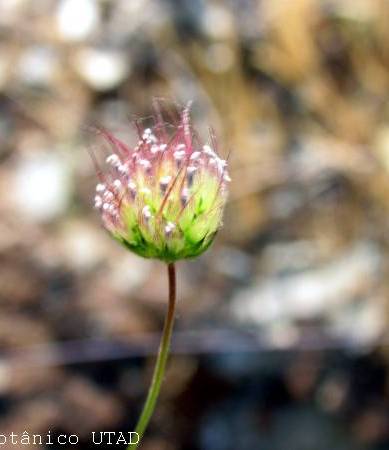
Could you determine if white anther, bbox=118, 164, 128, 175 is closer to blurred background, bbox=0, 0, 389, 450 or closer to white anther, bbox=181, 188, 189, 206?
white anther, bbox=181, 188, 189, 206

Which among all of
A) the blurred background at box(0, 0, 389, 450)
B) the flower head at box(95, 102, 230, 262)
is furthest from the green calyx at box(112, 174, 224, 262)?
the blurred background at box(0, 0, 389, 450)

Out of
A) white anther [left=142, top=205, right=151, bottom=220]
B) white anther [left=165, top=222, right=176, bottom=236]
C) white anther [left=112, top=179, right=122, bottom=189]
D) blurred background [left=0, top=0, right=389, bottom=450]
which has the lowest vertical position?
white anther [left=165, top=222, right=176, bottom=236]

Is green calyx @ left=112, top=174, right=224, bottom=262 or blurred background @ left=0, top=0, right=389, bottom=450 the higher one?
blurred background @ left=0, top=0, right=389, bottom=450

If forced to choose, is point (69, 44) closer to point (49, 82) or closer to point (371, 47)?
point (49, 82)

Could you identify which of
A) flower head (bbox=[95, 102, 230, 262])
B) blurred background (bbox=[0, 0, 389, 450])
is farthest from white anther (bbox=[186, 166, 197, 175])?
blurred background (bbox=[0, 0, 389, 450])

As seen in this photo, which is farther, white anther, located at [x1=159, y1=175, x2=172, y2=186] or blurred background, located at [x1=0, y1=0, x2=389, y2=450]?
blurred background, located at [x1=0, y1=0, x2=389, y2=450]

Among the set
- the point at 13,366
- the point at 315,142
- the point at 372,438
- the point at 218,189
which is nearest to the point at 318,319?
the point at 372,438

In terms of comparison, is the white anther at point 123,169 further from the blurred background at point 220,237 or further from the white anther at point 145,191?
the blurred background at point 220,237

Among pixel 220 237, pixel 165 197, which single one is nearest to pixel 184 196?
pixel 165 197
